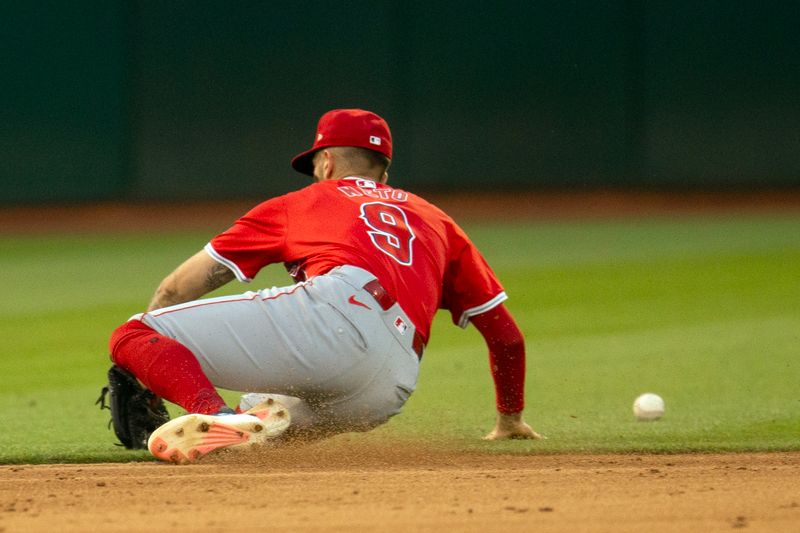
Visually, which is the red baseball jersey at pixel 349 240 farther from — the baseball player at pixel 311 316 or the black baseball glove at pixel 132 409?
the black baseball glove at pixel 132 409

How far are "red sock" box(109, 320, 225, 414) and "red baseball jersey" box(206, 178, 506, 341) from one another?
0.39 m

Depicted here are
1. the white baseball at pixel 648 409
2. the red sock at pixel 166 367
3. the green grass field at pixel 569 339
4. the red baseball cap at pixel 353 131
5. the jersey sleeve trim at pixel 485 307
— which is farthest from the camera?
the white baseball at pixel 648 409

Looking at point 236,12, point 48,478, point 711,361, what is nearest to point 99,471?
point 48,478

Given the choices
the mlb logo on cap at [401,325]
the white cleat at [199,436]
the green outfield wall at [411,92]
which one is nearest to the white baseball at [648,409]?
the mlb logo on cap at [401,325]

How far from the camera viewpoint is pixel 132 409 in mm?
4586

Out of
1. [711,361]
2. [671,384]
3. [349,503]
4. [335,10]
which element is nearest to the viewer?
[349,503]

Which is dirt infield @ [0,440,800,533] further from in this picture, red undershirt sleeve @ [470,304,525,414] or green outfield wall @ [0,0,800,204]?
green outfield wall @ [0,0,800,204]

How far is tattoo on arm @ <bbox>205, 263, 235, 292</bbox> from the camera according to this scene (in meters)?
4.52

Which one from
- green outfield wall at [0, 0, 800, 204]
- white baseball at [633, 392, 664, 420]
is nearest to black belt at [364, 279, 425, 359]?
white baseball at [633, 392, 664, 420]

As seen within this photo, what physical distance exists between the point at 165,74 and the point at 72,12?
1.27 metres

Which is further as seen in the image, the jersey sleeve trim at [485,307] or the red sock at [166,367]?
the jersey sleeve trim at [485,307]

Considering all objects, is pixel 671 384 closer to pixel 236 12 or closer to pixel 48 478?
pixel 48 478

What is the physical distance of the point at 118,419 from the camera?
4.59 m

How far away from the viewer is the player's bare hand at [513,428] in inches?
197
